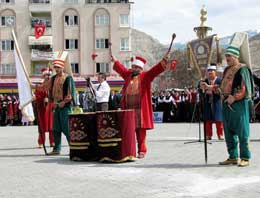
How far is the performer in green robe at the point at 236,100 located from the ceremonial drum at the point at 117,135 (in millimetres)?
1722

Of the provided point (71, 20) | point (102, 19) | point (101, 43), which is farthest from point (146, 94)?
point (71, 20)

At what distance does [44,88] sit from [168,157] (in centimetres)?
348

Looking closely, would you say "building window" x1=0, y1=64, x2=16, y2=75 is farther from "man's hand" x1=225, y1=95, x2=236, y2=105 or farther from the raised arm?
"man's hand" x1=225, y1=95, x2=236, y2=105

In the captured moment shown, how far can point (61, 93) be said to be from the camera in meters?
12.2

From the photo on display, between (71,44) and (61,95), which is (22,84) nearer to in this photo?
(61,95)

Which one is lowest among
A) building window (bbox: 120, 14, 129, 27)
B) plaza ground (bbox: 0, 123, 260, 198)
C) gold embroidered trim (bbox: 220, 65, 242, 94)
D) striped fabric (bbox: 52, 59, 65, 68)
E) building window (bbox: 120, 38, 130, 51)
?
plaza ground (bbox: 0, 123, 260, 198)

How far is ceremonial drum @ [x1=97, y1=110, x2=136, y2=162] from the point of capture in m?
10.6

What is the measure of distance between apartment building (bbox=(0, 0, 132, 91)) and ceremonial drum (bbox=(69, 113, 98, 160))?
171 ft

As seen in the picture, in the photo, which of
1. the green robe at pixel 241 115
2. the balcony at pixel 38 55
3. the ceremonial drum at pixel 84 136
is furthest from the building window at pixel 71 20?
the green robe at pixel 241 115

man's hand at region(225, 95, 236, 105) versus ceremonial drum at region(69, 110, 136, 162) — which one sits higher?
man's hand at region(225, 95, 236, 105)

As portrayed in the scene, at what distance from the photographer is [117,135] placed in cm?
1057

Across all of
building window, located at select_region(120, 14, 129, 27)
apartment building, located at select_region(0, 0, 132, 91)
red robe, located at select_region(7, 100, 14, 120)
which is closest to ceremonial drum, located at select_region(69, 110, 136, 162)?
red robe, located at select_region(7, 100, 14, 120)

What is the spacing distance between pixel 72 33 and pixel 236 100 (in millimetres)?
55594

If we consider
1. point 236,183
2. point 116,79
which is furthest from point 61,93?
point 116,79
